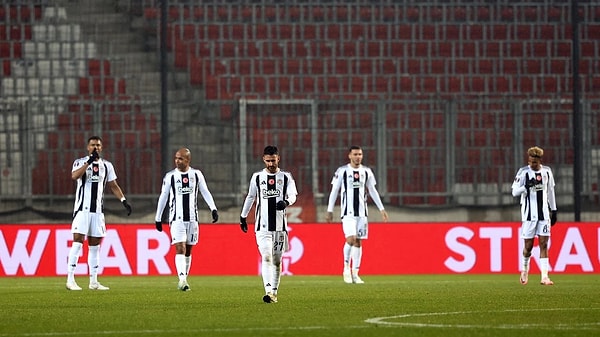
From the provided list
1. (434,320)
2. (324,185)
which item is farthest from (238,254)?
(434,320)

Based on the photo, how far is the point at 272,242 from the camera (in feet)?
42.9

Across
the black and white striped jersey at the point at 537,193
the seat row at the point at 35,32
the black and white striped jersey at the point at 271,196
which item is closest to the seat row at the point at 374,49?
the seat row at the point at 35,32

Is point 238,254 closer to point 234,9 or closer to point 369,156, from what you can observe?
point 369,156

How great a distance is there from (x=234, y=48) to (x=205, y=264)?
467 centimetres

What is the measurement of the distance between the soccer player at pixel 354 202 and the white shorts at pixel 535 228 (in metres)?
1.90

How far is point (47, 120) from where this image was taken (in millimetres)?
21266

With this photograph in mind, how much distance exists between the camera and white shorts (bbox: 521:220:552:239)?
17250 millimetres

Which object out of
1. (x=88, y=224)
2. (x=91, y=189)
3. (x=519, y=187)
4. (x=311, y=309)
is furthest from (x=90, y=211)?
(x=519, y=187)

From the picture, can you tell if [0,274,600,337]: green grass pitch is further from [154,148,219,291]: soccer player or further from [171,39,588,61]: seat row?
[171,39,588,61]: seat row

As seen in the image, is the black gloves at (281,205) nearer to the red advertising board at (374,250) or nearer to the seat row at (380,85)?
the red advertising board at (374,250)

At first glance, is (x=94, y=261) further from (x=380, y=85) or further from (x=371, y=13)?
(x=371, y=13)

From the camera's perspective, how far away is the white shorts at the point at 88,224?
16391 mm

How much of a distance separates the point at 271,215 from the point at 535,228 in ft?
17.7

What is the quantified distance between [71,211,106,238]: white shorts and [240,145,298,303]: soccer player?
3802mm
